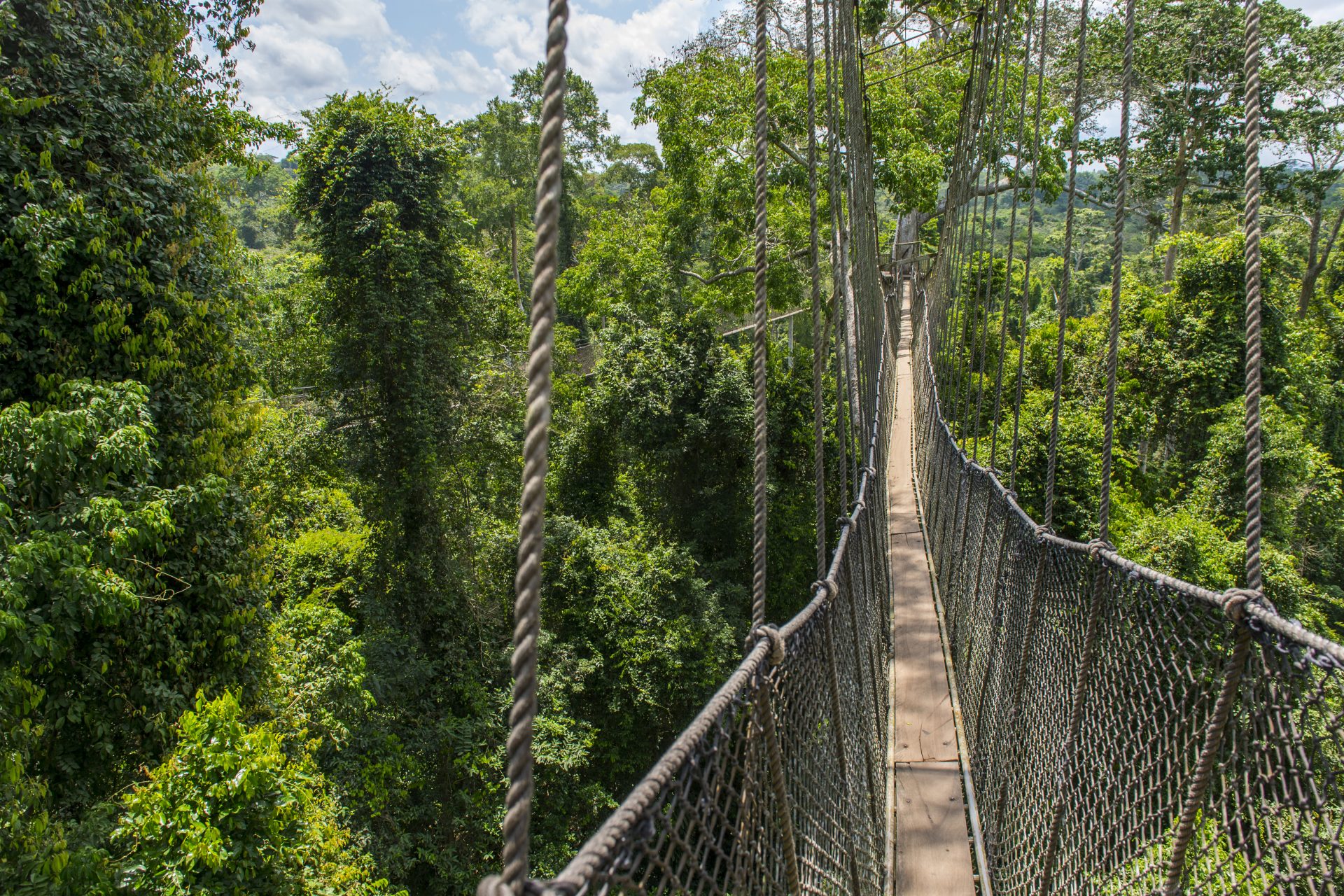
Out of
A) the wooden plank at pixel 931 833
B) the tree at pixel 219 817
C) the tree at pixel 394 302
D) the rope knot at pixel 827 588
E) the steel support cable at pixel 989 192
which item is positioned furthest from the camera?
the tree at pixel 394 302

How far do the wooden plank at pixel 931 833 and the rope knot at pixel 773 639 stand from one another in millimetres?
1199

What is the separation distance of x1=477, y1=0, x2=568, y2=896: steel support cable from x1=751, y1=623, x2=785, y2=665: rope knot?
0.63 meters

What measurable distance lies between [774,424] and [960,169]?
3.38m

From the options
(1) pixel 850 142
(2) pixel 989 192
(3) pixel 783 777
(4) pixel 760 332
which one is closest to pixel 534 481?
(4) pixel 760 332

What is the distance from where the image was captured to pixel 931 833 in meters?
2.15

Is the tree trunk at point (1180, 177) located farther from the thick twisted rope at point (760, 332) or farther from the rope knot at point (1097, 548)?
the thick twisted rope at point (760, 332)

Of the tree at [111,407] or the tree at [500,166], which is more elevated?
the tree at [500,166]

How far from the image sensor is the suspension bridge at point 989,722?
30.3 inches

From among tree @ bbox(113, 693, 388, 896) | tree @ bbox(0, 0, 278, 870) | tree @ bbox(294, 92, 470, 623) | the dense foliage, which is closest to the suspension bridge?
the dense foliage

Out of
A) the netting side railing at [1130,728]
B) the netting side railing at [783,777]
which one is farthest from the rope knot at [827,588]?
the netting side railing at [1130,728]

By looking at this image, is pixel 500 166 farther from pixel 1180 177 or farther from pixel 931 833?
pixel 931 833

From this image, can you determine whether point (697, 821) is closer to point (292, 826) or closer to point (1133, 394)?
point (292, 826)

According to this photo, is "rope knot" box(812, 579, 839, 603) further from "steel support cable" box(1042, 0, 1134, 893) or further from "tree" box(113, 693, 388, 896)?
"tree" box(113, 693, 388, 896)

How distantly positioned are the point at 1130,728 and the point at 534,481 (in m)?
1.48
